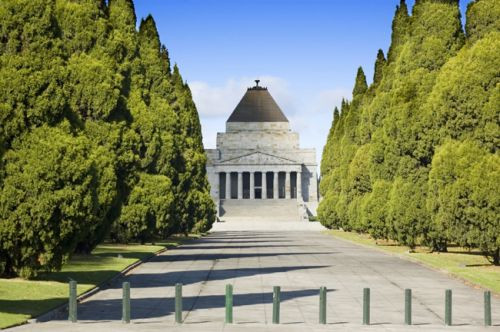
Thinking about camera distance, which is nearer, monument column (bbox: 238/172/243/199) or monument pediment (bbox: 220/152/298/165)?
monument column (bbox: 238/172/243/199)

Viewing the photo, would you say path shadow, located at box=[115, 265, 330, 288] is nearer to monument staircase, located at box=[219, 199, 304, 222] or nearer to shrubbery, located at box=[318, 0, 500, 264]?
shrubbery, located at box=[318, 0, 500, 264]

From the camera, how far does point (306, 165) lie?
174250 millimetres

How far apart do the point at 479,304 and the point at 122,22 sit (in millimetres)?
29090

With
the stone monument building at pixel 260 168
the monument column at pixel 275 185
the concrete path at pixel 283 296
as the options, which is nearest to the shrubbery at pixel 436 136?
the concrete path at pixel 283 296

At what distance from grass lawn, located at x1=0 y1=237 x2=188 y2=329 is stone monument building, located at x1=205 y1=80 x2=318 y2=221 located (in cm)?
11178

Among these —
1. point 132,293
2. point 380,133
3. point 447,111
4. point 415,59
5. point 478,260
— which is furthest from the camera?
point 380,133

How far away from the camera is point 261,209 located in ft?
495

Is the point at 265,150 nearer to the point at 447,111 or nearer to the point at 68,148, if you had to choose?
the point at 447,111

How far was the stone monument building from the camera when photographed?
505 ft

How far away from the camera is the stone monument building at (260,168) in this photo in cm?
15388

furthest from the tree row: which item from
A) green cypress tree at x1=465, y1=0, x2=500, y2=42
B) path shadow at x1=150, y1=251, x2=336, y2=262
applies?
green cypress tree at x1=465, y1=0, x2=500, y2=42

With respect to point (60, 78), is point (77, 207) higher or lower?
lower

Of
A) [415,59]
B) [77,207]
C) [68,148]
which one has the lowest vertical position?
[77,207]

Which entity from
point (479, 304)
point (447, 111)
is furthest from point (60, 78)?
point (447, 111)
